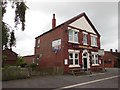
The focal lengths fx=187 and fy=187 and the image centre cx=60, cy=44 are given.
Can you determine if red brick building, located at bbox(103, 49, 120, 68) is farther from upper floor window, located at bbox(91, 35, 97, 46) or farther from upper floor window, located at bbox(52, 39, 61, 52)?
upper floor window, located at bbox(52, 39, 61, 52)

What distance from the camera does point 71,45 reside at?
2459cm

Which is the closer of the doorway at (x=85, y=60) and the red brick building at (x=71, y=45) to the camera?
the red brick building at (x=71, y=45)

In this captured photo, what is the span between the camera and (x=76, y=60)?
82.7 ft

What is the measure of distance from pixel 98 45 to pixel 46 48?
347 inches

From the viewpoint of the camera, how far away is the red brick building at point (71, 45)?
78.5 ft

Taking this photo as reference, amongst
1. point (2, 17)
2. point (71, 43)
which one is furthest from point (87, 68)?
point (2, 17)

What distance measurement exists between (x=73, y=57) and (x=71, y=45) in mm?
1610

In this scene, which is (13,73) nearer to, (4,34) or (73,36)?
(4,34)

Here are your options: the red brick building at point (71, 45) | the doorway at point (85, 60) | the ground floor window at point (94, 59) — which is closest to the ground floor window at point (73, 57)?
the red brick building at point (71, 45)

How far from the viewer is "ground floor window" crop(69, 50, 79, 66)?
2445 centimetres

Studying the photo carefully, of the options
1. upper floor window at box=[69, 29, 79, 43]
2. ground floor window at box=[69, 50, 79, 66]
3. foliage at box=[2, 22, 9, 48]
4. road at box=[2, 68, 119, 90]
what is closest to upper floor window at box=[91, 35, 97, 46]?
upper floor window at box=[69, 29, 79, 43]

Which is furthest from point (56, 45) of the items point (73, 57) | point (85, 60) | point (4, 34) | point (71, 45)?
point (4, 34)

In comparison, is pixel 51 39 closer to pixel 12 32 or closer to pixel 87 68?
pixel 87 68

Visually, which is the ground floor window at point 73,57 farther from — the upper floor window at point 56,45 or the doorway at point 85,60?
the upper floor window at point 56,45
